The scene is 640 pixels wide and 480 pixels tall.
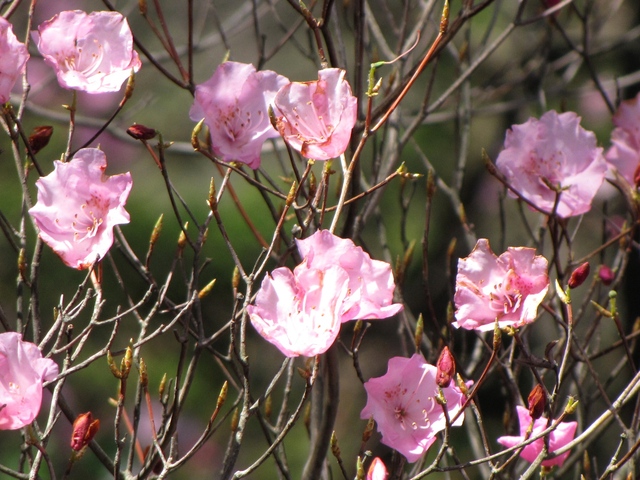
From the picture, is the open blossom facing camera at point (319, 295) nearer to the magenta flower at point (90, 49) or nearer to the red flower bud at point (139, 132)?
the red flower bud at point (139, 132)

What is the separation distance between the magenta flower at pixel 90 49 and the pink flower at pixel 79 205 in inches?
6.6

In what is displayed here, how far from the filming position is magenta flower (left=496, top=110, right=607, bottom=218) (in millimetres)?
1516

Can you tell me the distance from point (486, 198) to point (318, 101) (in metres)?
3.87

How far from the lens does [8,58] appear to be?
1253mm

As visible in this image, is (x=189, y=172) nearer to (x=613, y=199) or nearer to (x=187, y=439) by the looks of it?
(x=187, y=439)

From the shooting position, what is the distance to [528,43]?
413 cm

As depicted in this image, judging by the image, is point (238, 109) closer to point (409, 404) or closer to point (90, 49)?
point (90, 49)

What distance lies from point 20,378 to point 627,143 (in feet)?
4.30

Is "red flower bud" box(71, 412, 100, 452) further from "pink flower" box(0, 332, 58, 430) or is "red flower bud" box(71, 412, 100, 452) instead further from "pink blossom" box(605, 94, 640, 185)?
"pink blossom" box(605, 94, 640, 185)

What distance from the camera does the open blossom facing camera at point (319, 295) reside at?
112 centimetres

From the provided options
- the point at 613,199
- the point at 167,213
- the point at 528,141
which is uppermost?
the point at 528,141

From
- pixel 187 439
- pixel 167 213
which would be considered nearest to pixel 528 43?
pixel 167 213

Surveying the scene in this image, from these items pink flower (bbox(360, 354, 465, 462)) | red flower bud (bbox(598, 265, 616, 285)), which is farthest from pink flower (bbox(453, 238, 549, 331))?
red flower bud (bbox(598, 265, 616, 285))

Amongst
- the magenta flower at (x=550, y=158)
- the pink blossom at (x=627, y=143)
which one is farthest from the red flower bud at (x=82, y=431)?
the pink blossom at (x=627, y=143)
